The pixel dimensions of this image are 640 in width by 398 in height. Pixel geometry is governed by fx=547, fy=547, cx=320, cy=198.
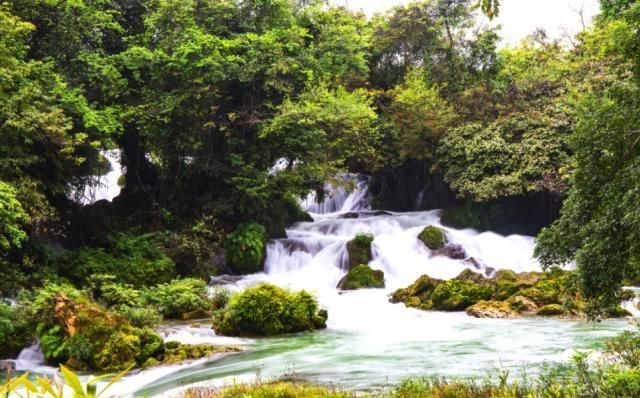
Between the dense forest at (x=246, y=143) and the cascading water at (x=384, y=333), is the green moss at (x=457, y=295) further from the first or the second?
the dense forest at (x=246, y=143)

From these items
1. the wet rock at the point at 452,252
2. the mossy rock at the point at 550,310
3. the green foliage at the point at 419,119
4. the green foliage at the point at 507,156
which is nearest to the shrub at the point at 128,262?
the wet rock at the point at 452,252

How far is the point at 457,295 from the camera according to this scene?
17750 millimetres

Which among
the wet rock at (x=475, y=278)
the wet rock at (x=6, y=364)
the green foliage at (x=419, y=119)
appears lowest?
the wet rock at (x=6, y=364)

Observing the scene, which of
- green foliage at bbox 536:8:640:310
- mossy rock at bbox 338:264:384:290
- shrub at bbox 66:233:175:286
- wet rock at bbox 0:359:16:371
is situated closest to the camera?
green foliage at bbox 536:8:640:310

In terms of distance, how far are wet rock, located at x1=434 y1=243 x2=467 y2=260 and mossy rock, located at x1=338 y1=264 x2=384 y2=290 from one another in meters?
4.17

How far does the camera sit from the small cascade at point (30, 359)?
1184 cm

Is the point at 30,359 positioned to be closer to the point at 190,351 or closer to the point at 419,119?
the point at 190,351

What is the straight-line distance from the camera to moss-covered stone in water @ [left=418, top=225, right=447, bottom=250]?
81.3ft

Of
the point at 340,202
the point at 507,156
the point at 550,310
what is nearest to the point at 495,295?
the point at 550,310

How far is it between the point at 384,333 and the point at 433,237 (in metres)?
11.2

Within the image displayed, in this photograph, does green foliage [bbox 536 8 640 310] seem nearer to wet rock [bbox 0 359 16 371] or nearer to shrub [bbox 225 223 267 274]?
wet rock [bbox 0 359 16 371]

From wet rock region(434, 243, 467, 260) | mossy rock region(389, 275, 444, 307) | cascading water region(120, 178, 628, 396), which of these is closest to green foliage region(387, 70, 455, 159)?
cascading water region(120, 178, 628, 396)

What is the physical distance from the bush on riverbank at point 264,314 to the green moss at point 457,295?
470 cm

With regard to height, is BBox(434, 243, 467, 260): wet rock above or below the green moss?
above
